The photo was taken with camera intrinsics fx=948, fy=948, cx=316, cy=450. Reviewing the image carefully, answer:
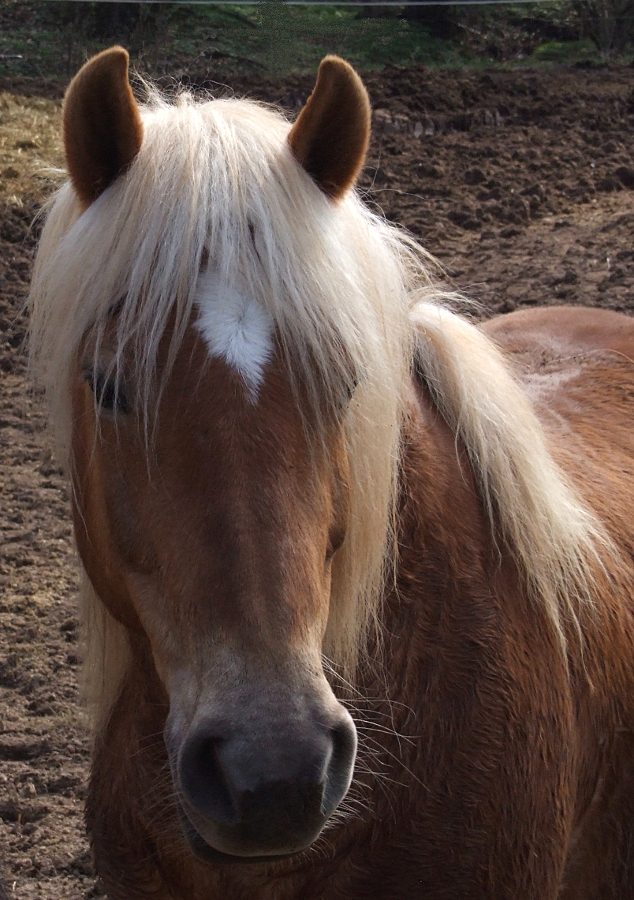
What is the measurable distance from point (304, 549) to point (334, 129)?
0.80 meters

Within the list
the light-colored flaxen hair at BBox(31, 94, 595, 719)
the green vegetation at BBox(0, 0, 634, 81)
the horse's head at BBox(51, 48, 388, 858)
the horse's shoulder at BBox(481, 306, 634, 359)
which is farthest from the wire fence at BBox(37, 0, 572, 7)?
the horse's head at BBox(51, 48, 388, 858)

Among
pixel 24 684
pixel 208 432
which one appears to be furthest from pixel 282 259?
pixel 24 684

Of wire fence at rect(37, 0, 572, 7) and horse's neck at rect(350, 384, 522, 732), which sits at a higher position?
wire fence at rect(37, 0, 572, 7)

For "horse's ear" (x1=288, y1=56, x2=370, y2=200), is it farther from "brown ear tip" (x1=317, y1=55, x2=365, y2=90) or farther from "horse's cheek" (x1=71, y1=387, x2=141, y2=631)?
"horse's cheek" (x1=71, y1=387, x2=141, y2=631)

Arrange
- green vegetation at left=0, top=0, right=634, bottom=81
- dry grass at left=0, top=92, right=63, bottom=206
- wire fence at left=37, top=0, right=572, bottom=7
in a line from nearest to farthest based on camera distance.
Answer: dry grass at left=0, top=92, right=63, bottom=206, wire fence at left=37, top=0, right=572, bottom=7, green vegetation at left=0, top=0, right=634, bottom=81

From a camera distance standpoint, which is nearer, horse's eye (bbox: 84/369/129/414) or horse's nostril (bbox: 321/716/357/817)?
horse's nostril (bbox: 321/716/357/817)

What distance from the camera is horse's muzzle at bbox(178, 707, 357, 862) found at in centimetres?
134

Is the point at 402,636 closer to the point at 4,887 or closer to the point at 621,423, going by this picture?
the point at 621,423

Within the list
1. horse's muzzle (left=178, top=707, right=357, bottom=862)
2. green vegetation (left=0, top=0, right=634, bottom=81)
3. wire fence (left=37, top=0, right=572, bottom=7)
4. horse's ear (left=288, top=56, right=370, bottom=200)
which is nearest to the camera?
horse's muzzle (left=178, top=707, right=357, bottom=862)

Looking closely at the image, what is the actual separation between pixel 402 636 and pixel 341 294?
701 millimetres

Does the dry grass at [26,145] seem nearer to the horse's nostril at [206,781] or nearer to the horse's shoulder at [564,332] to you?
the horse's shoulder at [564,332]

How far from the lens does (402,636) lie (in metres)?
1.92

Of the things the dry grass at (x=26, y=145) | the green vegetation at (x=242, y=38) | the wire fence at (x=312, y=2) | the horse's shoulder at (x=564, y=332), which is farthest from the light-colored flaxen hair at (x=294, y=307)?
the green vegetation at (x=242, y=38)

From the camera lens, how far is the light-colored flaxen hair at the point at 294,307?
1644mm
